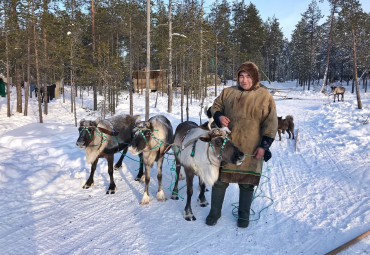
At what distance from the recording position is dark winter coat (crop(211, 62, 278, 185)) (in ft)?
11.7

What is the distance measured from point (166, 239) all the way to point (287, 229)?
6.15 ft

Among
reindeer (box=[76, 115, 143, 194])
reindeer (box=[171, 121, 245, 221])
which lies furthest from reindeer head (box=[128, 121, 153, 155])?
reindeer (box=[76, 115, 143, 194])

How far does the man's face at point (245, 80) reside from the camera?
3.61 metres

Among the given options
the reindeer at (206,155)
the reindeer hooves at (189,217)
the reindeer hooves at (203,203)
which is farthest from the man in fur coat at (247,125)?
the reindeer hooves at (203,203)

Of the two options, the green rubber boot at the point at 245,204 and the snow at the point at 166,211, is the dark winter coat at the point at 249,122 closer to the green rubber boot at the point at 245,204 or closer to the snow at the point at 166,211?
the green rubber boot at the point at 245,204

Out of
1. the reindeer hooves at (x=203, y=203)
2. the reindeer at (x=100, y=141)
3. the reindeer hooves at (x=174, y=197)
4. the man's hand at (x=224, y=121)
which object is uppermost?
the man's hand at (x=224, y=121)

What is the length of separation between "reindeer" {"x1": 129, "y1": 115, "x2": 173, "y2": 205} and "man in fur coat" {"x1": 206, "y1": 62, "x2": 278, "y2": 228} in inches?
62.1

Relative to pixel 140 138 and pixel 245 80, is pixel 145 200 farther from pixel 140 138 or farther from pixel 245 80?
pixel 245 80

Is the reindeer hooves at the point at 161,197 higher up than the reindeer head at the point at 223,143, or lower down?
lower down

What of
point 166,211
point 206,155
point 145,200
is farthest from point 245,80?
point 145,200

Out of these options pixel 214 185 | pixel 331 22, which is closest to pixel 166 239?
pixel 214 185

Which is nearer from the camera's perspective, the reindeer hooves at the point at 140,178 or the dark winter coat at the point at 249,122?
the dark winter coat at the point at 249,122

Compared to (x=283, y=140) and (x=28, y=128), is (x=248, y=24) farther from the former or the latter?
(x=28, y=128)

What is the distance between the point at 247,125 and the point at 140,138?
7.11 feet
